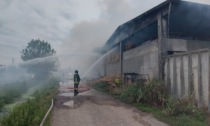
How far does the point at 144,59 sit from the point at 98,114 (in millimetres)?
5659

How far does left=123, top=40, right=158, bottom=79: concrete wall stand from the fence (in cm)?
123

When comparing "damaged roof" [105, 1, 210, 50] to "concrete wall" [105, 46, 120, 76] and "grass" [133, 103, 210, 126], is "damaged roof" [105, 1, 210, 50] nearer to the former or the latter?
"concrete wall" [105, 46, 120, 76]

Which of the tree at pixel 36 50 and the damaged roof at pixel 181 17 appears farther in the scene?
the tree at pixel 36 50

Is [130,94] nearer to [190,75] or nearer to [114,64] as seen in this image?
[190,75]

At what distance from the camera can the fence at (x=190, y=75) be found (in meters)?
8.15

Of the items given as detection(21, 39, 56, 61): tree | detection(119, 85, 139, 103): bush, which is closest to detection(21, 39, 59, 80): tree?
detection(21, 39, 56, 61): tree

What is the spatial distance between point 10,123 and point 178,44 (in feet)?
28.9

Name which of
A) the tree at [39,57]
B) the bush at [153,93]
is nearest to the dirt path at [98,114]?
the bush at [153,93]

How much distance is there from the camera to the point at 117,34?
19547 millimetres

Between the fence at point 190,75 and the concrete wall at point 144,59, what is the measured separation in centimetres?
123

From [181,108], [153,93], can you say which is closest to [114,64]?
[153,93]

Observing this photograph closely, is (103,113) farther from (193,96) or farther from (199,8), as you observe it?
(199,8)

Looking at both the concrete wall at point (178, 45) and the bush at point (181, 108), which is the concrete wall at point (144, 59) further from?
the bush at point (181, 108)

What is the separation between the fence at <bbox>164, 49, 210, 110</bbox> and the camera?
8148 millimetres
